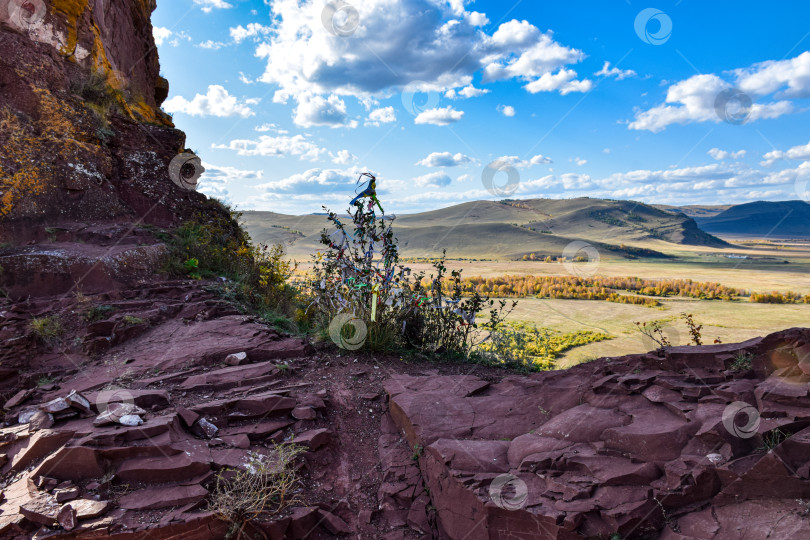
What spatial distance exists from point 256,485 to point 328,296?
12.6ft

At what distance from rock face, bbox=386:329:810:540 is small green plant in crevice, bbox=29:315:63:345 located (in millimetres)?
4955

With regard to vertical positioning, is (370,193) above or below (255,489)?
above

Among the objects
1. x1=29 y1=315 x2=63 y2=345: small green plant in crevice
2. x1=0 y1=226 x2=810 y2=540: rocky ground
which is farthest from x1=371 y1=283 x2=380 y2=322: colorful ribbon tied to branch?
x1=29 y1=315 x2=63 y2=345: small green plant in crevice

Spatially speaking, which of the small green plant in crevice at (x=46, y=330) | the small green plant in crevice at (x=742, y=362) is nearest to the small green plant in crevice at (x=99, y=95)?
the small green plant in crevice at (x=46, y=330)

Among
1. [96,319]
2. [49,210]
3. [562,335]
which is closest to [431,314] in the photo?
[96,319]

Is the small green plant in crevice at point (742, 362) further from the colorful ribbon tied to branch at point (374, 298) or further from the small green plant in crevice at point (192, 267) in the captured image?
the small green plant in crevice at point (192, 267)

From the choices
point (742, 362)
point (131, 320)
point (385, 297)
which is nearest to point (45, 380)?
point (131, 320)

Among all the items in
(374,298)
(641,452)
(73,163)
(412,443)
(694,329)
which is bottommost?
(412,443)

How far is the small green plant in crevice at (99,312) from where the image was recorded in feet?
19.6

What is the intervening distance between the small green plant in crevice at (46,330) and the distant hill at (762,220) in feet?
375

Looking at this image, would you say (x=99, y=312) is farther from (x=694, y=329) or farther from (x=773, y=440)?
(x=694, y=329)

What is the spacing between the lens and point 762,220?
108 metres

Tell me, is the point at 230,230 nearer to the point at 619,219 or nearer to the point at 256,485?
the point at 256,485

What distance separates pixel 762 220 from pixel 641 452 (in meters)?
142
